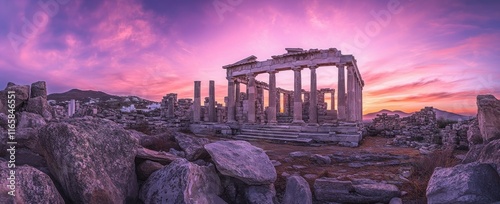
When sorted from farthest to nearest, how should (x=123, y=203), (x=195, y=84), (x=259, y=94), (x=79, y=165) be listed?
(x=259, y=94), (x=195, y=84), (x=123, y=203), (x=79, y=165)

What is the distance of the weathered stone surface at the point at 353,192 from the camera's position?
5.16 m

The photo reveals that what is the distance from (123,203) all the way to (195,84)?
67.5ft

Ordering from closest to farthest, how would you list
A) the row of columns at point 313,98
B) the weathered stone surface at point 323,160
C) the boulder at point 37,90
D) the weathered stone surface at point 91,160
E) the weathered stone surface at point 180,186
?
the weathered stone surface at point 91,160 < the weathered stone surface at point 180,186 < the boulder at point 37,90 < the weathered stone surface at point 323,160 < the row of columns at point 313,98

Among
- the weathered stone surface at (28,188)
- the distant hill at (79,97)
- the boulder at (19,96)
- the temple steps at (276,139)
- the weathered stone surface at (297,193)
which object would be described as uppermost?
the distant hill at (79,97)

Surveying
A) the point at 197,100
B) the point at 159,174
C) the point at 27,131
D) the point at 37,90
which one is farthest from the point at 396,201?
the point at 197,100

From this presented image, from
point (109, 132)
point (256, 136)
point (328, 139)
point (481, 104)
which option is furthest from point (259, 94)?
point (109, 132)

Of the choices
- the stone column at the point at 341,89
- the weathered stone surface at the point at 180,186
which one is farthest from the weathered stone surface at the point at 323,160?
the stone column at the point at 341,89

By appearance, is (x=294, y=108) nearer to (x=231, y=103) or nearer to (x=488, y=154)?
(x=231, y=103)

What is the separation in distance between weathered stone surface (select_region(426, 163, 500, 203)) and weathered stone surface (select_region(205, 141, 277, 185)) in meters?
2.72

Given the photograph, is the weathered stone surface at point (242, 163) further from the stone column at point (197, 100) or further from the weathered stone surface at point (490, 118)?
the stone column at point (197, 100)

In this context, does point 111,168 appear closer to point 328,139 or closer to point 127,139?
point 127,139

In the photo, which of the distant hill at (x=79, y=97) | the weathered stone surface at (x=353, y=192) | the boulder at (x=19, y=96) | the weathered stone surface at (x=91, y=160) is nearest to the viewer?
the weathered stone surface at (x=91, y=160)

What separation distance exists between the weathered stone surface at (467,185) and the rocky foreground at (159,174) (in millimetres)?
12

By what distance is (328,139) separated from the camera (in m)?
16.6
